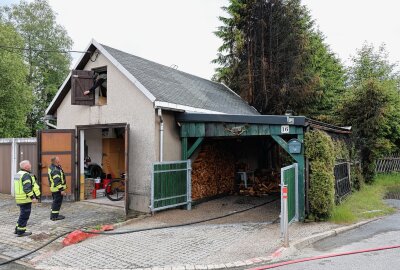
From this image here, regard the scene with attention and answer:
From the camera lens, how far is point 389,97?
17906 mm

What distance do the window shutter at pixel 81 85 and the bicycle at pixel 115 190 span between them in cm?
305

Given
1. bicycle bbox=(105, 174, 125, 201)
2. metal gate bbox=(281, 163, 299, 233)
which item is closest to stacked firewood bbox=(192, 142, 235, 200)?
bicycle bbox=(105, 174, 125, 201)

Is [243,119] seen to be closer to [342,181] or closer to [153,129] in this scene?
[153,129]

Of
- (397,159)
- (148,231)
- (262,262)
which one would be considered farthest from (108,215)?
(397,159)

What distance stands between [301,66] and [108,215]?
15.0 m

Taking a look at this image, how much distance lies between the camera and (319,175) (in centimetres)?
905

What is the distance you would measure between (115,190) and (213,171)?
389 centimetres

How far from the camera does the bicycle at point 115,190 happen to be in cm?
1222

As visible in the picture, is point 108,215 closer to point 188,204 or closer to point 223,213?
point 188,204

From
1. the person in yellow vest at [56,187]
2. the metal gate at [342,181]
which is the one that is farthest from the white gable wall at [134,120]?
the metal gate at [342,181]

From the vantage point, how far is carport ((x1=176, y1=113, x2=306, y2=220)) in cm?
923

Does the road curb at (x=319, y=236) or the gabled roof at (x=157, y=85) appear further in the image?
the gabled roof at (x=157, y=85)

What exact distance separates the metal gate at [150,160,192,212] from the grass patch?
4.46m

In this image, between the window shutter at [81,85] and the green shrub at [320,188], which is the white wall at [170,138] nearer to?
the window shutter at [81,85]
